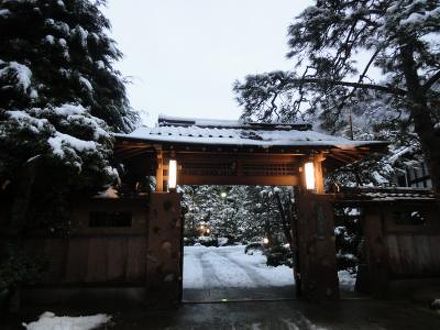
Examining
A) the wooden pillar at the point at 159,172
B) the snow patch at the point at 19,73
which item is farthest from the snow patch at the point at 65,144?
the wooden pillar at the point at 159,172

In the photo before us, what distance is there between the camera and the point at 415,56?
9.98m

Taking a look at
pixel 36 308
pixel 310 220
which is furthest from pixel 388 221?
pixel 36 308

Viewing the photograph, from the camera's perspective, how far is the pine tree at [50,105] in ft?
25.4

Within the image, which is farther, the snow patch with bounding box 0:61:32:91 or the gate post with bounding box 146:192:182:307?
the gate post with bounding box 146:192:182:307

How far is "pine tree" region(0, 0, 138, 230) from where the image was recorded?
7.75 metres

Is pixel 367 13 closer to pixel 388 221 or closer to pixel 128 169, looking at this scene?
pixel 388 221

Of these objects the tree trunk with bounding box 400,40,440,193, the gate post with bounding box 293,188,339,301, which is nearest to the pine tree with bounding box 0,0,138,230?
the gate post with bounding box 293,188,339,301

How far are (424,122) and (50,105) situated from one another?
10517mm

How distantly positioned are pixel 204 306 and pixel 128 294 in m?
2.17

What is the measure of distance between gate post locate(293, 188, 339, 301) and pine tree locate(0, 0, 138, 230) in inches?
231

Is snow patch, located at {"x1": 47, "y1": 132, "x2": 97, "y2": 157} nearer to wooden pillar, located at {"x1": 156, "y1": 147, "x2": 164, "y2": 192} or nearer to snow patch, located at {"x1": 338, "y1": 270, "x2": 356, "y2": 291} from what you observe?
wooden pillar, located at {"x1": 156, "y1": 147, "x2": 164, "y2": 192}

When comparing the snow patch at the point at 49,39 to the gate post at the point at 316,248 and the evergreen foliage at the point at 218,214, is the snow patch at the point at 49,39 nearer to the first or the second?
the gate post at the point at 316,248

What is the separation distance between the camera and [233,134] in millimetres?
12336

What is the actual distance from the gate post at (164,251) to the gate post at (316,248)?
371cm
